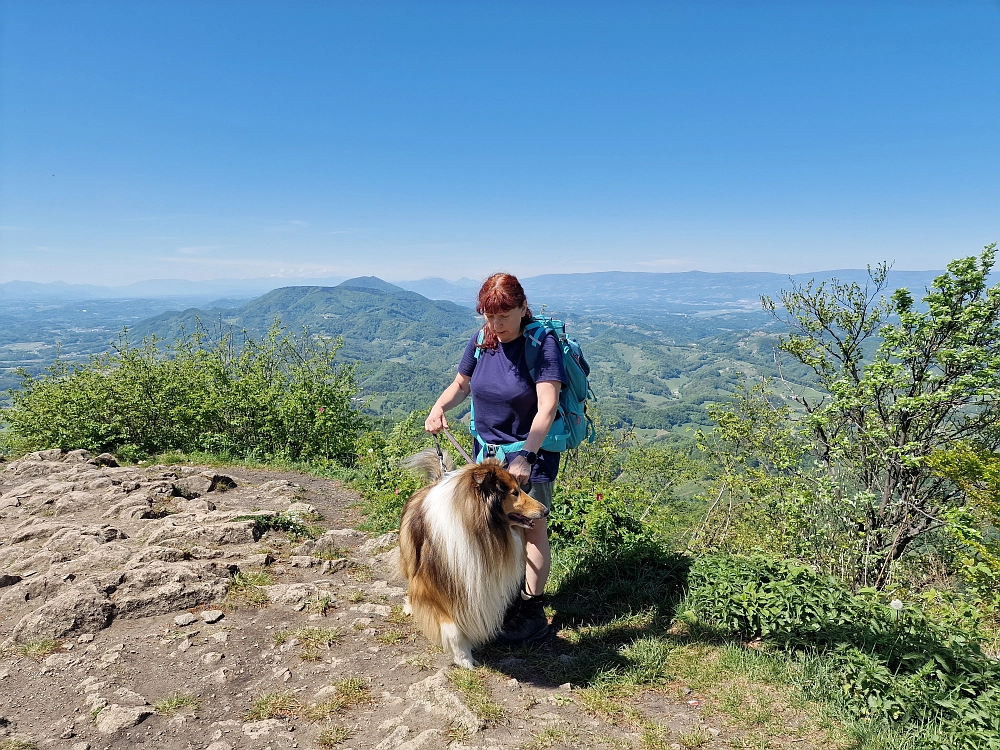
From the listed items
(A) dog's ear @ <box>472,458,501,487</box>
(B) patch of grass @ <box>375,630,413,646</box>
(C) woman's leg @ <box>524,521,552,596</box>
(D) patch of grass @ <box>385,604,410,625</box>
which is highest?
(A) dog's ear @ <box>472,458,501,487</box>

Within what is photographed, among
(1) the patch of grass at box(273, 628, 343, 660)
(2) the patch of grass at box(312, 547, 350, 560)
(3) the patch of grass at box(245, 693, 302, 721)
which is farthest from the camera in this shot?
(2) the patch of grass at box(312, 547, 350, 560)

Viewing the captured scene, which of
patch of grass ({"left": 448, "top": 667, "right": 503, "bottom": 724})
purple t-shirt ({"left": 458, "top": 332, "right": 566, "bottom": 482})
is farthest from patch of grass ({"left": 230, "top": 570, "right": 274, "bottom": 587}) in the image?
purple t-shirt ({"left": 458, "top": 332, "right": 566, "bottom": 482})

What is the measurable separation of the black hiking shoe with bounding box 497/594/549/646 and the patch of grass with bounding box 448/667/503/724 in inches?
18.4

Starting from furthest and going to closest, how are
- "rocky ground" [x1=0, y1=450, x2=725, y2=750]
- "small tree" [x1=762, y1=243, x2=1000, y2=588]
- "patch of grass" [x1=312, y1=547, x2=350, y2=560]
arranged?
"small tree" [x1=762, y1=243, x2=1000, y2=588]
"patch of grass" [x1=312, y1=547, x2=350, y2=560]
"rocky ground" [x1=0, y1=450, x2=725, y2=750]

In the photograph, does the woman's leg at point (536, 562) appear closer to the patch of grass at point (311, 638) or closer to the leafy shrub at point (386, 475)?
the patch of grass at point (311, 638)

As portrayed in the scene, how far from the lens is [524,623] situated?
3.79m

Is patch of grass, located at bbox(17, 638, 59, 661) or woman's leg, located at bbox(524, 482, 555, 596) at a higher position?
woman's leg, located at bbox(524, 482, 555, 596)

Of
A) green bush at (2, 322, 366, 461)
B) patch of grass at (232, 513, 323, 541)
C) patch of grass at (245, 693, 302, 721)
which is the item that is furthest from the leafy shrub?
patch of grass at (245, 693, 302, 721)

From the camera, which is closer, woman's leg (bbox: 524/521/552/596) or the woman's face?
the woman's face

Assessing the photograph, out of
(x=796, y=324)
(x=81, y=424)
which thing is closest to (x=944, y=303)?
(x=796, y=324)

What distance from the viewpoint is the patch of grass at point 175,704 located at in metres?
2.73

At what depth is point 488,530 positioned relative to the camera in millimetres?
3188

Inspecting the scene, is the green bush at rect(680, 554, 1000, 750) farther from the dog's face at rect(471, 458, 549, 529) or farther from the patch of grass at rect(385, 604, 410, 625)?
the patch of grass at rect(385, 604, 410, 625)

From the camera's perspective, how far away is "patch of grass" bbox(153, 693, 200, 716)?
8.97ft
